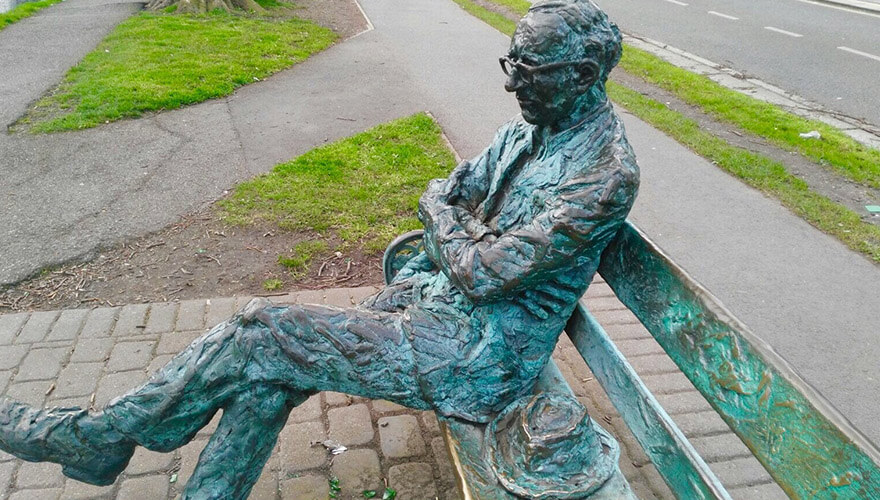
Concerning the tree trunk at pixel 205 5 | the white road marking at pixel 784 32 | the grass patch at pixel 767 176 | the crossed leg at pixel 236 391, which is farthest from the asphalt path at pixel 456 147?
the white road marking at pixel 784 32

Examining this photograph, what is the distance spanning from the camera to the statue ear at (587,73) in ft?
7.77

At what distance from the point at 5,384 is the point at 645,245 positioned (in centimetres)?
325

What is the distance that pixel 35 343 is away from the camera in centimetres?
402

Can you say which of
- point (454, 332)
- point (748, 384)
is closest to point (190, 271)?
point (454, 332)

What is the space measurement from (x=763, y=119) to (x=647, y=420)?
21.9 ft

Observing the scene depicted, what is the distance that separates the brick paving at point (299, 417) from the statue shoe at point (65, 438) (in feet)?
1.84

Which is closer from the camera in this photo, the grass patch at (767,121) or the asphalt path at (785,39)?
the grass patch at (767,121)

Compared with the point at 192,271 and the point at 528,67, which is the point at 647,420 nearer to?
the point at 528,67

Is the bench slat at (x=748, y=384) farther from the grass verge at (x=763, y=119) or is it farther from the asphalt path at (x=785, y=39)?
the asphalt path at (x=785, y=39)

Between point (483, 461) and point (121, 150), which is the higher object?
point (483, 461)

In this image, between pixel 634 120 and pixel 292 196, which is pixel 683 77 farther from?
pixel 292 196

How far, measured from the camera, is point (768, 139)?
763 cm

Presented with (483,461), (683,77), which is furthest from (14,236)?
(683,77)

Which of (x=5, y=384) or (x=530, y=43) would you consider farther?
(x=5, y=384)
